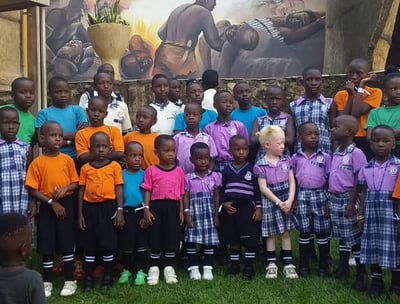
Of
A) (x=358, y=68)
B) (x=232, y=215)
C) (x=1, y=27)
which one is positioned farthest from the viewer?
(x=1, y=27)

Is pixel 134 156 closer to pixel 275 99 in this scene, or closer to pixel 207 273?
pixel 207 273

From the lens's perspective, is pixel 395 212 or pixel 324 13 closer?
pixel 395 212

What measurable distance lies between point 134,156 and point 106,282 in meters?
0.95

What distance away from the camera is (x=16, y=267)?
2.37m

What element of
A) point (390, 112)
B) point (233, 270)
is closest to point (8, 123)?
point (233, 270)

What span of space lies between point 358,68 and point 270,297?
2087 mm

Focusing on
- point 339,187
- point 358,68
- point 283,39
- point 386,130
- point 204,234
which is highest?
point 283,39

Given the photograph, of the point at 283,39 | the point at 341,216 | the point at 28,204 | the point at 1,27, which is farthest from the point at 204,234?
the point at 283,39

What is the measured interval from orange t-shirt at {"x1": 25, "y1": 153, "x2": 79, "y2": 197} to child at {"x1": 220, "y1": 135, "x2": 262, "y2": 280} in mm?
1227

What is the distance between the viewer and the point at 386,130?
12.8ft

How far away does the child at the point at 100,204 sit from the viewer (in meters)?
4.27

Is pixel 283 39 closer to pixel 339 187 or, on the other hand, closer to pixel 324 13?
pixel 324 13

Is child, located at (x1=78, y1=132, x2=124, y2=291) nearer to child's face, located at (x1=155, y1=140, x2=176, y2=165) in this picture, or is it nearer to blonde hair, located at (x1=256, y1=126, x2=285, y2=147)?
child's face, located at (x1=155, y1=140, x2=176, y2=165)

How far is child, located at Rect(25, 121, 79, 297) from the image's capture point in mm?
4207
